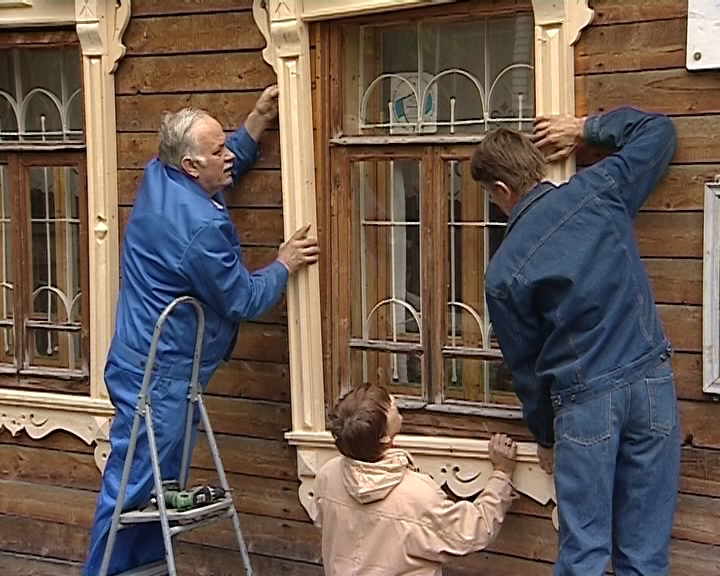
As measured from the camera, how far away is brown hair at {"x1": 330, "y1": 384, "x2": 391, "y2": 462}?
412 centimetres

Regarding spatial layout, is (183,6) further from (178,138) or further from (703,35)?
(703,35)

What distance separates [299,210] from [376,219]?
0.30 meters

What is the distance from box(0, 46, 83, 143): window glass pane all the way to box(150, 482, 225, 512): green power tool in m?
1.77

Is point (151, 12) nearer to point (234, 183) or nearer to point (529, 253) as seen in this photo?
point (234, 183)

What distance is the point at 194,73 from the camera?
548cm

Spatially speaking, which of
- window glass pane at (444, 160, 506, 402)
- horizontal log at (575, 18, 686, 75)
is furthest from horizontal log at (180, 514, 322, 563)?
horizontal log at (575, 18, 686, 75)

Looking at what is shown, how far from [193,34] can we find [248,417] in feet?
5.17

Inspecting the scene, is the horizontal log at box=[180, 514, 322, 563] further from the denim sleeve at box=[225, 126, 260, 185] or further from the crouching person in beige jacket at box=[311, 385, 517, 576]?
the denim sleeve at box=[225, 126, 260, 185]

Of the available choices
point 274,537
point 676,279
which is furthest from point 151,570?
point 676,279

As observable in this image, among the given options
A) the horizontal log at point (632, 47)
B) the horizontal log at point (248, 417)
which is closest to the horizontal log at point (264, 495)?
the horizontal log at point (248, 417)

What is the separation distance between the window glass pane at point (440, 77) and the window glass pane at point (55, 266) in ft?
5.01

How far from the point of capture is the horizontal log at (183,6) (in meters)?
5.36

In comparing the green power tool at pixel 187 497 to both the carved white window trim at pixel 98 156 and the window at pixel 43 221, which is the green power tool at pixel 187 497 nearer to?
the carved white window trim at pixel 98 156

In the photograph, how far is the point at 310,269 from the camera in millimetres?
5188
